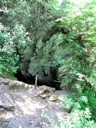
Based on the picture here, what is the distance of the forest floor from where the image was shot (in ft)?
19.0

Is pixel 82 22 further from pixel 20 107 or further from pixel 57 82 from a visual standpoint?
pixel 20 107

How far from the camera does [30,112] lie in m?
6.70

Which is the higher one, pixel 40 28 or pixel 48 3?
pixel 48 3

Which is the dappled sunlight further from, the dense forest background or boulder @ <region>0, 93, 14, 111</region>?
the dense forest background

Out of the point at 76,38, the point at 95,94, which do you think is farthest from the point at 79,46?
the point at 95,94

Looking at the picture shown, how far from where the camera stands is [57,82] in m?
10.8

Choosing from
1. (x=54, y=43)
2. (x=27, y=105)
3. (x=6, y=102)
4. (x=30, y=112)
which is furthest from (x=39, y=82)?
(x=6, y=102)

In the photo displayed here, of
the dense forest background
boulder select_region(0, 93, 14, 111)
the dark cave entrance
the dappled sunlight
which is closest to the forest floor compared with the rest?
the dappled sunlight

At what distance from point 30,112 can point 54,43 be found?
544 cm

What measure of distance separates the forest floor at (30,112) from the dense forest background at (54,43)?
2.42 ft

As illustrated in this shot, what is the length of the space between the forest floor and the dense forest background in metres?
0.74

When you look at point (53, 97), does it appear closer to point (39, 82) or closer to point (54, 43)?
point (39, 82)

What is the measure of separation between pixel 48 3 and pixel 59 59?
3492 mm

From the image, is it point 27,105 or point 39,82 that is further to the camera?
point 39,82
